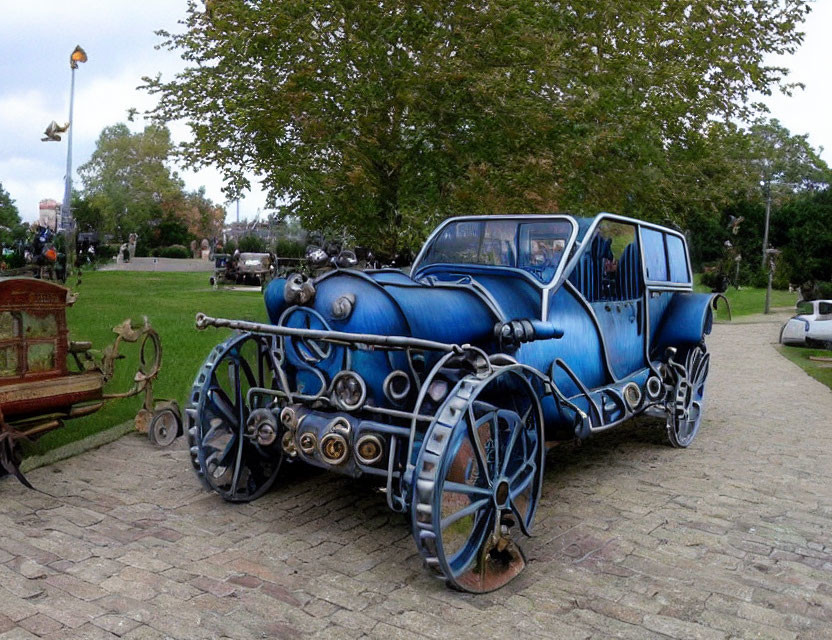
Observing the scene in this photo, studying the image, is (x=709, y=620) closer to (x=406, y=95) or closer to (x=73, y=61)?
(x=406, y=95)

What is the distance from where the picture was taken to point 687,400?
24.5 feet

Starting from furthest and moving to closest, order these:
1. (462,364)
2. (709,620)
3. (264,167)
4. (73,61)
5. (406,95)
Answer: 1. (73,61)
2. (264,167)
3. (406,95)
4. (462,364)
5. (709,620)

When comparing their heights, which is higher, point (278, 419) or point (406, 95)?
point (406, 95)

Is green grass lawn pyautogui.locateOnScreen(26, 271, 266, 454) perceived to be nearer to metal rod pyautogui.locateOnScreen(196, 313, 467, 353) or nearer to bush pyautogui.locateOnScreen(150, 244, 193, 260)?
metal rod pyautogui.locateOnScreen(196, 313, 467, 353)

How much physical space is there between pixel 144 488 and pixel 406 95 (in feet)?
27.9

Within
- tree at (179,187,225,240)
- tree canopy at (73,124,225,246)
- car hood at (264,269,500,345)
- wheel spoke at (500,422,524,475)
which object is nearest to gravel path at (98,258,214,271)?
tree canopy at (73,124,225,246)

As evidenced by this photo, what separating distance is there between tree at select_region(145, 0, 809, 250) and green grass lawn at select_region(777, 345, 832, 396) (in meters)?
4.77

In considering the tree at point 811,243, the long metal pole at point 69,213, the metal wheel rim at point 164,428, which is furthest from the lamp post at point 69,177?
the tree at point 811,243

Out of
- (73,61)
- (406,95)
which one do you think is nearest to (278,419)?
(406,95)

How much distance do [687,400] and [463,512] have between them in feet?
13.7

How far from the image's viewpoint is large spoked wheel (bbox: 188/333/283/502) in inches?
206

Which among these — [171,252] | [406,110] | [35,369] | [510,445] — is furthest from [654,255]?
[171,252]

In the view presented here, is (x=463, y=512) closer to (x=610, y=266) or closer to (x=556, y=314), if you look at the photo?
(x=556, y=314)

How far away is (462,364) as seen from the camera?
14.5 feet
